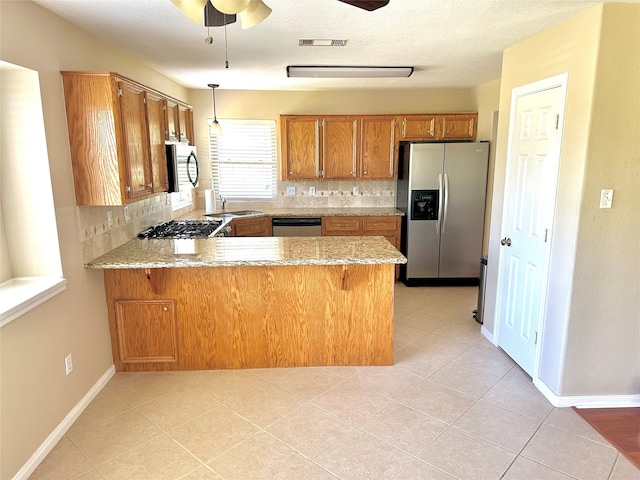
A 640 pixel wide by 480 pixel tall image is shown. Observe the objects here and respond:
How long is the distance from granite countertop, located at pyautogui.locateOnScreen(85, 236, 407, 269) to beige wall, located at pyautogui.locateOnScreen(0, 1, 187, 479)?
30cm

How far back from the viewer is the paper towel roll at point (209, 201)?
17.2ft

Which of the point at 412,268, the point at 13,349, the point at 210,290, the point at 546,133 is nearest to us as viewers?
the point at 13,349

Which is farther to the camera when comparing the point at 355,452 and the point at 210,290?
the point at 210,290

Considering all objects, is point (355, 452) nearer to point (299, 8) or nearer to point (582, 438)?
point (582, 438)

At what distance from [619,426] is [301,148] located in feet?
13.6

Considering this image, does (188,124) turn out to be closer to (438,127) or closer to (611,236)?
(438,127)

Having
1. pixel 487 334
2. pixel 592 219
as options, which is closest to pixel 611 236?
pixel 592 219

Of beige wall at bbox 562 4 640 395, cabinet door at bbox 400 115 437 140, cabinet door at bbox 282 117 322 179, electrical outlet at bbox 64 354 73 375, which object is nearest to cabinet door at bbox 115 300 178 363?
electrical outlet at bbox 64 354 73 375

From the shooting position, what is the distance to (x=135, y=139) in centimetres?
285

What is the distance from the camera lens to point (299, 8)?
7.73ft

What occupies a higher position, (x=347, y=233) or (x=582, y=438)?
(x=347, y=233)

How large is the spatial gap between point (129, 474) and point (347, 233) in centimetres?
365

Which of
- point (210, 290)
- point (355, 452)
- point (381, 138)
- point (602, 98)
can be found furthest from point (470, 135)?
point (355, 452)

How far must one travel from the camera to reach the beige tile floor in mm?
2082
